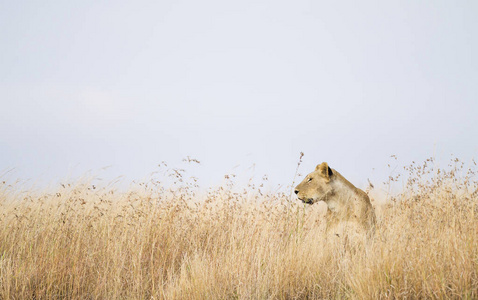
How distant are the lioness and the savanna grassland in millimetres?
277

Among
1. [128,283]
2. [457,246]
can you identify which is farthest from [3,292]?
[457,246]

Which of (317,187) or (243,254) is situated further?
(317,187)

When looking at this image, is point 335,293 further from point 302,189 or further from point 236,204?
point 236,204

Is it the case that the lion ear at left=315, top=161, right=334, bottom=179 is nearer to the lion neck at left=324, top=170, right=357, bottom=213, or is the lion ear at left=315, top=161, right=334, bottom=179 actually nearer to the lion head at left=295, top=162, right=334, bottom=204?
the lion head at left=295, top=162, right=334, bottom=204

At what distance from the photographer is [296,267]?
4.96m

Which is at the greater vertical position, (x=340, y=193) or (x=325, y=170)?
(x=325, y=170)

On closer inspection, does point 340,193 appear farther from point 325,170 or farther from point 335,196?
point 325,170

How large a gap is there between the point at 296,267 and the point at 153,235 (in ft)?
8.15

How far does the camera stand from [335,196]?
634 cm

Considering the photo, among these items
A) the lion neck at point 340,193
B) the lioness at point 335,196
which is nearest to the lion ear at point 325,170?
the lioness at point 335,196

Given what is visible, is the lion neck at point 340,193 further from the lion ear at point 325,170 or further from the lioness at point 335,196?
the lion ear at point 325,170

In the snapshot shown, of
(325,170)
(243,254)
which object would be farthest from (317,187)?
(243,254)

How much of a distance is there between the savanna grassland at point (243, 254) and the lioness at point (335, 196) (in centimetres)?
28

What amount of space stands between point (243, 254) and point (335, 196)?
196 cm
